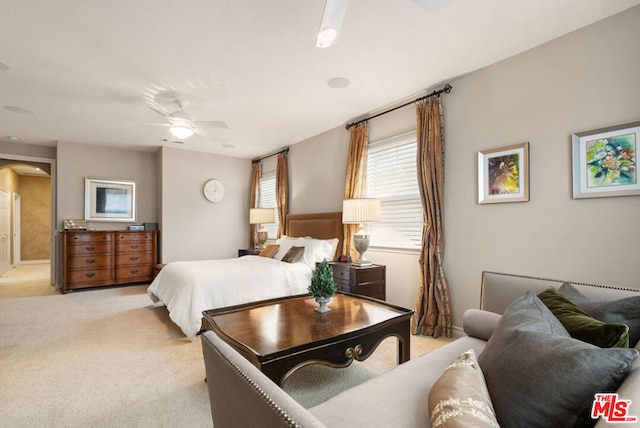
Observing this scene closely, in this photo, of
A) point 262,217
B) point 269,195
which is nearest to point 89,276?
point 262,217

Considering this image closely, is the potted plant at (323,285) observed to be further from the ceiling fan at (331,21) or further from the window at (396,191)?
the window at (396,191)

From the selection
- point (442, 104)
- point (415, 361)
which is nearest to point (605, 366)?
point (415, 361)

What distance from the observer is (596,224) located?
229 centimetres

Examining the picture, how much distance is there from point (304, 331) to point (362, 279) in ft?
5.52

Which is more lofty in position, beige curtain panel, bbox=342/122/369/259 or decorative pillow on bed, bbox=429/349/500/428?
beige curtain panel, bbox=342/122/369/259

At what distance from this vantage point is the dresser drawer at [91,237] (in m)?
5.22

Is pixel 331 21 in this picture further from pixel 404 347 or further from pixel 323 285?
pixel 404 347

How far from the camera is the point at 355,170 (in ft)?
13.6

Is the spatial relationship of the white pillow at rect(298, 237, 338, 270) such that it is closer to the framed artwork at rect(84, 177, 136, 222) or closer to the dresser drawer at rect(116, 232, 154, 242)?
the dresser drawer at rect(116, 232, 154, 242)

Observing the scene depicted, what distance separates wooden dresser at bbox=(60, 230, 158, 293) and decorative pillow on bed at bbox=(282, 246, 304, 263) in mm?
3415

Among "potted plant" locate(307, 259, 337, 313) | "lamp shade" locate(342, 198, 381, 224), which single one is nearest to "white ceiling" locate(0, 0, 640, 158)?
"lamp shade" locate(342, 198, 381, 224)

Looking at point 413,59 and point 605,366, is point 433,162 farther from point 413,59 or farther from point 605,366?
point 605,366

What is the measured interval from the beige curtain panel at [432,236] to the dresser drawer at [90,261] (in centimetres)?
555

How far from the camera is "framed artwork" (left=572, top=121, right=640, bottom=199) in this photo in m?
2.14
